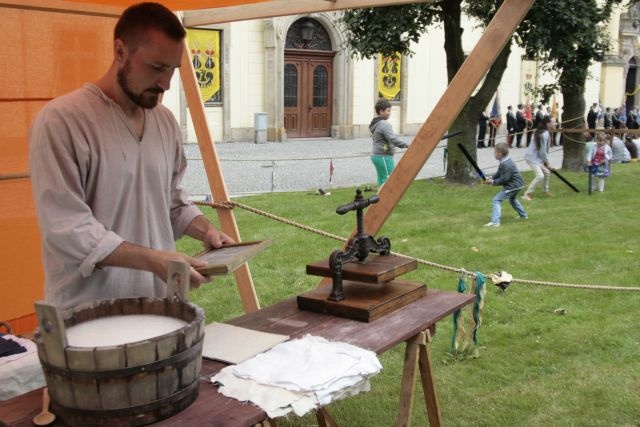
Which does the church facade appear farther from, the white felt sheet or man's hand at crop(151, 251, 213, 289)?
man's hand at crop(151, 251, 213, 289)

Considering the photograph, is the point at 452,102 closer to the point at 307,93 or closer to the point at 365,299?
the point at 365,299

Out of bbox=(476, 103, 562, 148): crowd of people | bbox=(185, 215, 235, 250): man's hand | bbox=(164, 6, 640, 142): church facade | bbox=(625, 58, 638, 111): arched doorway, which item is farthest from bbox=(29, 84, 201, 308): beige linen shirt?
bbox=(625, 58, 638, 111): arched doorway

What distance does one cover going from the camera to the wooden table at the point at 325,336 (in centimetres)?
166

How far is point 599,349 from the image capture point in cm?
455

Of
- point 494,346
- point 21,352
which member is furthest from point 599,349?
point 21,352

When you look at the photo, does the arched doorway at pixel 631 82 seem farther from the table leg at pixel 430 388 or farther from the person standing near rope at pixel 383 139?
the table leg at pixel 430 388

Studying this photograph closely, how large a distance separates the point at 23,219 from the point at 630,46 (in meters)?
32.4

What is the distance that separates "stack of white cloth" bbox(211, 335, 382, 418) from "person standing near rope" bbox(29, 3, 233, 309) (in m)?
0.31

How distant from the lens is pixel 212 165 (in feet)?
13.7

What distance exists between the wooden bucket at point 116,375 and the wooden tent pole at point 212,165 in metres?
2.49

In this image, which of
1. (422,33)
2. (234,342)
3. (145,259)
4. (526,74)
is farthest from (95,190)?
(526,74)

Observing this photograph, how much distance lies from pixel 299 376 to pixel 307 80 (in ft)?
70.2

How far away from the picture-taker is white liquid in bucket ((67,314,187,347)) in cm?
162

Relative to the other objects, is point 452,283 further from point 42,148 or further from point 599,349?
point 42,148
